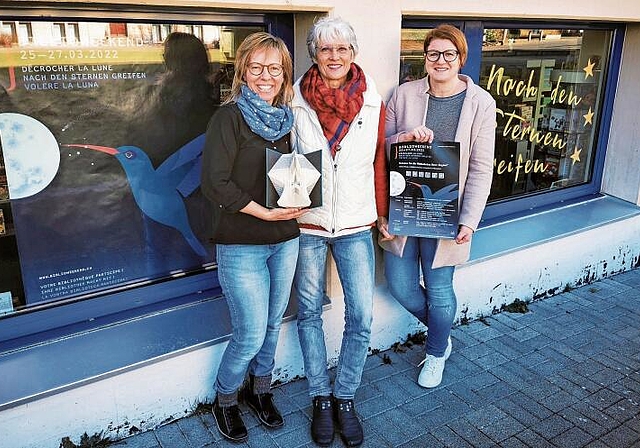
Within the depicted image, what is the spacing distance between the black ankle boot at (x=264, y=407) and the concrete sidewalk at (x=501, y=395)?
0.05 m

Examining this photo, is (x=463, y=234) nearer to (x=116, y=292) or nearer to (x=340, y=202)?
(x=340, y=202)

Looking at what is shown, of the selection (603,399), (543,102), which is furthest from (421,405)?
(543,102)

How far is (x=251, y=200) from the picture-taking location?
8.41ft

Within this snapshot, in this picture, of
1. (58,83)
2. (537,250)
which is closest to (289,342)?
(58,83)

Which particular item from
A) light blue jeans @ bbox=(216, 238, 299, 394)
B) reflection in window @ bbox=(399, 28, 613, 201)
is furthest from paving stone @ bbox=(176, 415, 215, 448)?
reflection in window @ bbox=(399, 28, 613, 201)

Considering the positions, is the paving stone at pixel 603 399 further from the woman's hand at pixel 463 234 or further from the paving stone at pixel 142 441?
the paving stone at pixel 142 441

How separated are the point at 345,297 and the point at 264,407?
0.75m

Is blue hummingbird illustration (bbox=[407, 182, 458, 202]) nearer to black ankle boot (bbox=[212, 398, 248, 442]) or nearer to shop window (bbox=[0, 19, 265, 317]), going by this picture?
shop window (bbox=[0, 19, 265, 317])

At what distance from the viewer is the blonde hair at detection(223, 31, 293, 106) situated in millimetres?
2477

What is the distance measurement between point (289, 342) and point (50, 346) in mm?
1261

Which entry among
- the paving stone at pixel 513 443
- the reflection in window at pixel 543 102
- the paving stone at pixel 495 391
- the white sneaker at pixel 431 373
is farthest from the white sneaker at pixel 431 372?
the reflection in window at pixel 543 102

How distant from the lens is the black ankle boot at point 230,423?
2992 mm

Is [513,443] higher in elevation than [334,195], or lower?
lower

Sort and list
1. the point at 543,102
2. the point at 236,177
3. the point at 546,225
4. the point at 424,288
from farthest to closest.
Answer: the point at 543,102
the point at 546,225
the point at 424,288
the point at 236,177
